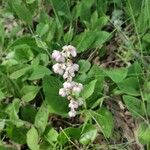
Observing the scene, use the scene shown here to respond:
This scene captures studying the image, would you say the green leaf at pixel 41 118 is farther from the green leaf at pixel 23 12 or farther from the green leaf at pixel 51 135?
the green leaf at pixel 23 12

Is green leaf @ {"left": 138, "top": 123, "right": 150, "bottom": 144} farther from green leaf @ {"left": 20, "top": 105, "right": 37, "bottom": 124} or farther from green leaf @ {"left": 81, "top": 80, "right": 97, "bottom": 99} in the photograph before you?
green leaf @ {"left": 20, "top": 105, "right": 37, "bottom": 124}

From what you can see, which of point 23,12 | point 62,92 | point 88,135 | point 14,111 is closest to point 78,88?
point 62,92

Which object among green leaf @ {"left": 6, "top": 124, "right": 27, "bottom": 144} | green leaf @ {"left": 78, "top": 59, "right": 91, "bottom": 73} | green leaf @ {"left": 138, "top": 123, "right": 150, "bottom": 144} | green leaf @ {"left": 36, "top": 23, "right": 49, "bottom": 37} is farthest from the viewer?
green leaf @ {"left": 36, "top": 23, "right": 49, "bottom": 37}

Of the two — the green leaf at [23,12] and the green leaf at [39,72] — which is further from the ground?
the green leaf at [23,12]

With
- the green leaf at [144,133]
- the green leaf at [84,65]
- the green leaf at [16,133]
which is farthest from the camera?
the green leaf at [84,65]

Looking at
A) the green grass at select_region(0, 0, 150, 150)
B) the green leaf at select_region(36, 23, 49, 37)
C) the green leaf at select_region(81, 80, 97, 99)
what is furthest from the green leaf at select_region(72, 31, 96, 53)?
the green leaf at select_region(81, 80, 97, 99)

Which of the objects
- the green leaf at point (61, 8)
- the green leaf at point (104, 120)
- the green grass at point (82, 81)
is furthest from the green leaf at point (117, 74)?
the green leaf at point (61, 8)

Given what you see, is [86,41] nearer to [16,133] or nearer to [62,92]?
[62,92]
